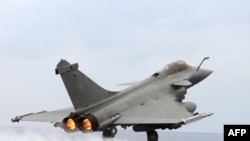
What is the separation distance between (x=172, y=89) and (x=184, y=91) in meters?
0.90

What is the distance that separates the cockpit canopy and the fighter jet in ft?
0.42

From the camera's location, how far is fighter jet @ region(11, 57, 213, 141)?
27.2 meters

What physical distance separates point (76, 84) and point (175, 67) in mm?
8353

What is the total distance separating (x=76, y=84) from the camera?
27.4 metres

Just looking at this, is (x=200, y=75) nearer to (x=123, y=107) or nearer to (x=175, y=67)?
(x=175, y=67)

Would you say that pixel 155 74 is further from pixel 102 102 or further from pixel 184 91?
pixel 102 102

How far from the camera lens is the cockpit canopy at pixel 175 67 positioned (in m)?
33.1

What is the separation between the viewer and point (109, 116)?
2778 cm

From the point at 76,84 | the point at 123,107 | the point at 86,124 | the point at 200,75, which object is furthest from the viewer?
the point at 200,75

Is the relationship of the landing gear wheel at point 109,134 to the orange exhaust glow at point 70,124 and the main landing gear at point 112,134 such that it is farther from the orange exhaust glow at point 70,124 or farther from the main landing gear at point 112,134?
the orange exhaust glow at point 70,124

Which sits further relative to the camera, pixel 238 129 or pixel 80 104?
pixel 80 104

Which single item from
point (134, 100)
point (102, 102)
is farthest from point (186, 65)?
point (102, 102)

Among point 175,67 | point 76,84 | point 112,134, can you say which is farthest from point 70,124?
point 175,67

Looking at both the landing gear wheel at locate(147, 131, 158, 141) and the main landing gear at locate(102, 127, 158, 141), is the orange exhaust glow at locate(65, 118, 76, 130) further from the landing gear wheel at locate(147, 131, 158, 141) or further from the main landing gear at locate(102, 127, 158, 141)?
the landing gear wheel at locate(147, 131, 158, 141)
